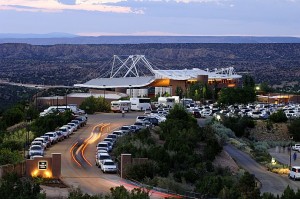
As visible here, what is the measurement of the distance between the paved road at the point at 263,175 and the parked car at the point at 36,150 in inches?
478

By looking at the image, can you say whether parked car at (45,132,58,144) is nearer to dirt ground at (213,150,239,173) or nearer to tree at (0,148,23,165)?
tree at (0,148,23,165)

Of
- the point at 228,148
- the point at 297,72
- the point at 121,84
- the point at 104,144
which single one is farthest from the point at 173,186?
the point at 297,72

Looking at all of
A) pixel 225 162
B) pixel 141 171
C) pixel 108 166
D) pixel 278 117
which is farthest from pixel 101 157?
pixel 278 117

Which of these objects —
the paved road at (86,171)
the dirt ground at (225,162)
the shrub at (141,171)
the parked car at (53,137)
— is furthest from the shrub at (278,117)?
the shrub at (141,171)

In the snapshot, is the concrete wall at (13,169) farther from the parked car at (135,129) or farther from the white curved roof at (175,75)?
the white curved roof at (175,75)

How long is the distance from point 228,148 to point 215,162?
41.4 ft

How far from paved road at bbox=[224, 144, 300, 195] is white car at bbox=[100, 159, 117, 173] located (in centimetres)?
897

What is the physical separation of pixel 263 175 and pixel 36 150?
16127 mm

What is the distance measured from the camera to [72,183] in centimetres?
3481

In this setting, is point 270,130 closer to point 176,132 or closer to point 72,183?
point 176,132

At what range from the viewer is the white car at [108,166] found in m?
38.1

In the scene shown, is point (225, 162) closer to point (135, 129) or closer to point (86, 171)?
point (135, 129)

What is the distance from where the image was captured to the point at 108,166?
3822 cm

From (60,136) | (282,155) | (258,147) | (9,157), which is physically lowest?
(282,155)
